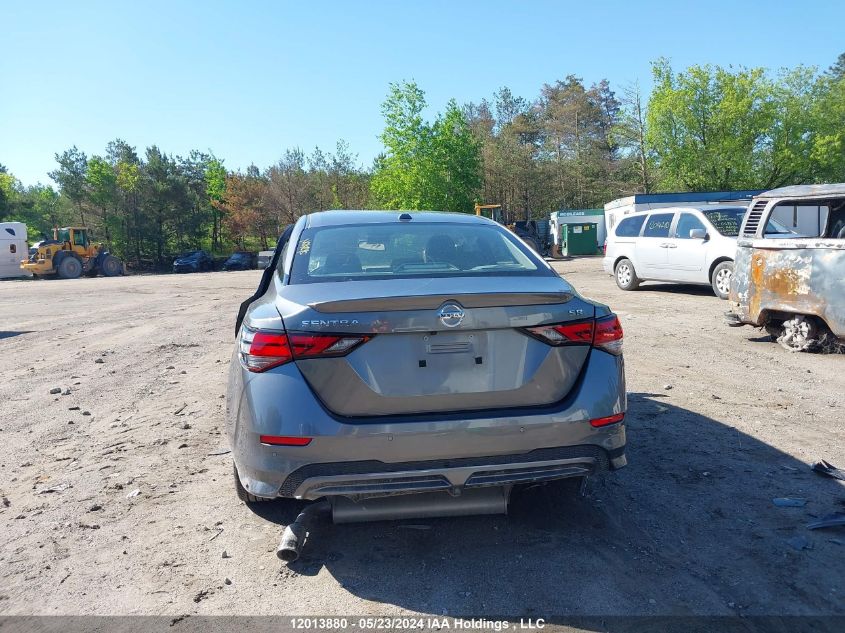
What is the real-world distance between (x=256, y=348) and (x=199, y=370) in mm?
5194

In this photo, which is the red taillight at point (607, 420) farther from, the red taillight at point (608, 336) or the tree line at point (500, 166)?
the tree line at point (500, 166)

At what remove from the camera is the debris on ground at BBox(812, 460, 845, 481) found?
393 cm

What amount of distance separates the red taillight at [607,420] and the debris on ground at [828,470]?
1.95 metres

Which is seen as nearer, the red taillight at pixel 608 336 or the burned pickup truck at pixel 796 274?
the red taillight at pixel 608 336

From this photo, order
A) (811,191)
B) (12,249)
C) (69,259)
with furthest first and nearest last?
1. (12,249)
2. (69,259)
3. (811,191)

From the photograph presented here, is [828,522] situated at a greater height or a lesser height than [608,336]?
lesser

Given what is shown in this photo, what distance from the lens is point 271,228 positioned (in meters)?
57.8

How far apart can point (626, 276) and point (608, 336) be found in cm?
1274

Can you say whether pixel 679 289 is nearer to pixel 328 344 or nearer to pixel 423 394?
pixel 423 394

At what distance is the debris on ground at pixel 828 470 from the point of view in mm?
3934

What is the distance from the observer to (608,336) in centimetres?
300

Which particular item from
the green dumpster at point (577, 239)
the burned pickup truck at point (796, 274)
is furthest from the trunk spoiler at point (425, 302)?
the green dumpster at point (577, 239)

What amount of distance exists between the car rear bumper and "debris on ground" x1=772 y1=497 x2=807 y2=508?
4.90 ft

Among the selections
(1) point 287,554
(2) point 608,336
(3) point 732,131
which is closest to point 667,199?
(3) point 732,131
